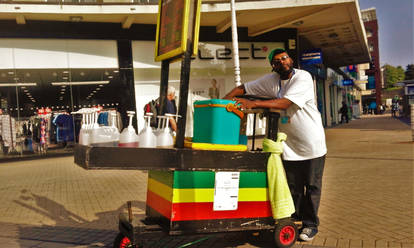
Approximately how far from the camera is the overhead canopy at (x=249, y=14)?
1331 cm


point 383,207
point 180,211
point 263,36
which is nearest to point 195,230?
point 180,211

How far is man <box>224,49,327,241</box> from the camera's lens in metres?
3.80

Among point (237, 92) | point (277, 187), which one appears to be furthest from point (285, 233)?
point (237, 92)

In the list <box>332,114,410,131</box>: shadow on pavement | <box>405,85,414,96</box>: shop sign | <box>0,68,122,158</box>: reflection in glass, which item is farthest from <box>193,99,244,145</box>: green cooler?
<box>405,85,414,96</box>: shop sign

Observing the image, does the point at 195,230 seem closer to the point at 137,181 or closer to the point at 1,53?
the point at 137,181

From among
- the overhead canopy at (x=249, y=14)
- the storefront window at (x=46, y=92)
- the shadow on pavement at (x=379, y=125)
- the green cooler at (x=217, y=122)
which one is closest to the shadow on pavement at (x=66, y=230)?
the green cooler at (x=217, y=122)

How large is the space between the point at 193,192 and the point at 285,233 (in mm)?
1049

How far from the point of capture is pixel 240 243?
4066mm

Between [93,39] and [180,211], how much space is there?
12910 millimetres

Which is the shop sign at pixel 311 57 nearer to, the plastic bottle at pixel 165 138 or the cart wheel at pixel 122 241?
the plastic bottle at pixel 165 138

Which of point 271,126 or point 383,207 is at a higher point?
point 271,126

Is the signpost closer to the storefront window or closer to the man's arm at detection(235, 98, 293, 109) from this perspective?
the man's arm at detection(235, 98, 293, 109)

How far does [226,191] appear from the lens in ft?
11.2

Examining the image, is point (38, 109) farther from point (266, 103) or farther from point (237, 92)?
point (266, 103)
